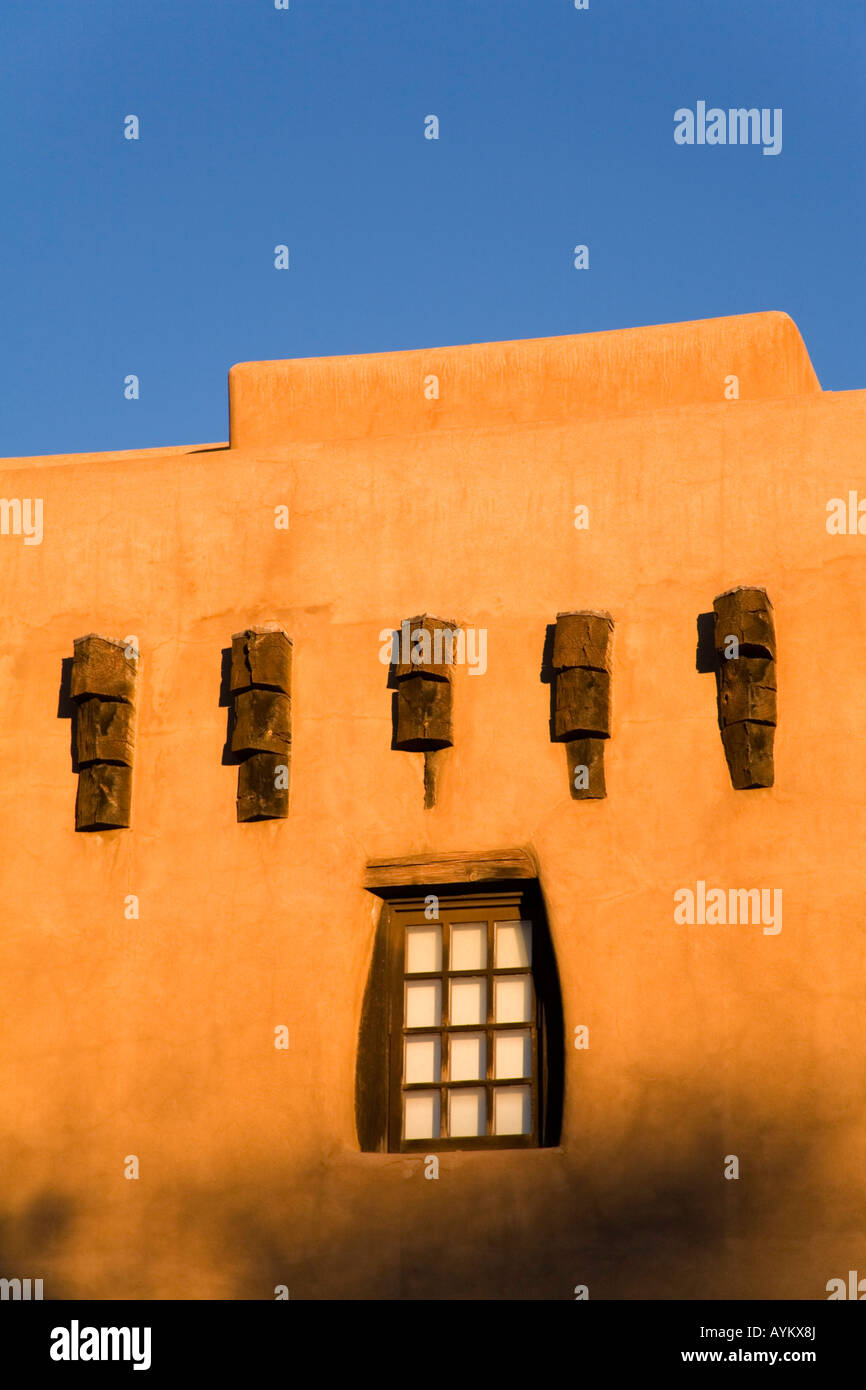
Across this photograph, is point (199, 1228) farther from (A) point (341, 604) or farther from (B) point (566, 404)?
(B) point (566, 404)

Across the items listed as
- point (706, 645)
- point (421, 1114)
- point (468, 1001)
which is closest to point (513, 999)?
point (468, 1001)

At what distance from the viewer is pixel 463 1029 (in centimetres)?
970

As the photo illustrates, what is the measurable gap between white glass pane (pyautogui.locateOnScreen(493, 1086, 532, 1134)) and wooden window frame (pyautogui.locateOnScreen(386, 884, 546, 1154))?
20 millimetres

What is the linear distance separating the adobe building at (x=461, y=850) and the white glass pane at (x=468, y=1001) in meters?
0.02

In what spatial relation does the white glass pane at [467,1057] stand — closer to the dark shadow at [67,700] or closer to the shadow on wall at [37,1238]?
the shadow on wall at [37,1238]

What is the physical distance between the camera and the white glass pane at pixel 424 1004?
9.79 metres

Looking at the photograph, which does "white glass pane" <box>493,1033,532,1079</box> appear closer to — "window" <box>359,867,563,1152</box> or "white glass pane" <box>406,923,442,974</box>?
"window" <box>359,867,563,1152</box>

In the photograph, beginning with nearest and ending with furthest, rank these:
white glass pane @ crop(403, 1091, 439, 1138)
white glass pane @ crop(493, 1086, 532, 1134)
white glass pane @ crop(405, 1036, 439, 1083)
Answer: white glass pane @ crop(493, 1086, 532, 1134)
white glass pane @ crop(403, 1091, 439, 1138)
white glass pane @ crop(405, 1036, 439, 1083)

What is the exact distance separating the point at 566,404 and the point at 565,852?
2.62 meters

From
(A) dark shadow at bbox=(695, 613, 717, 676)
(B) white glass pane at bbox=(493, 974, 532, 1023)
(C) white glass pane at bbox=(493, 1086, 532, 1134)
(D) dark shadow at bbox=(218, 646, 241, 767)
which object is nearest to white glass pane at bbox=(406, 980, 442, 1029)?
(B) white glass pane at bbox=(493, 974, 532, 1023)

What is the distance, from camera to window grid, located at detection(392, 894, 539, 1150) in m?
9.53

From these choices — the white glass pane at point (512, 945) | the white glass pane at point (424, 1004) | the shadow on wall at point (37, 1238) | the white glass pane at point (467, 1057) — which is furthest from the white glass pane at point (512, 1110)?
the shadow on wall at point (37, 1238)

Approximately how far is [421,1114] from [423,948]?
2.68ft
